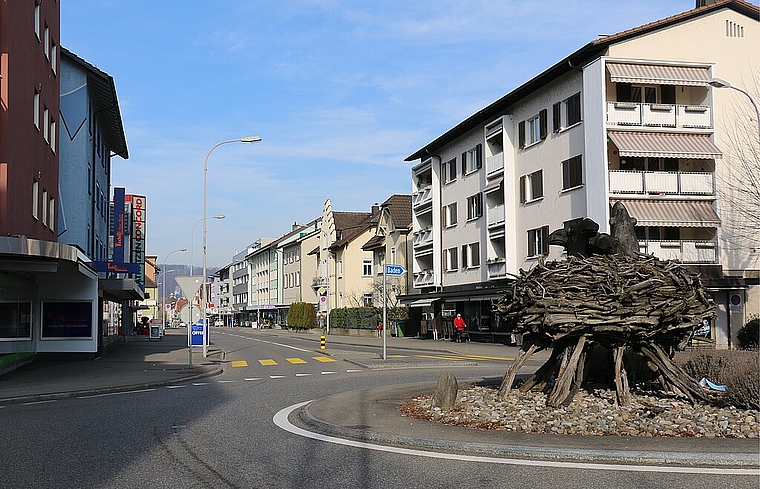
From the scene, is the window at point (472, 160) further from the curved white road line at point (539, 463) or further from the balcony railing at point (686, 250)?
the curved white road line at point (539, 463)

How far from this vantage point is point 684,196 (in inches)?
1356

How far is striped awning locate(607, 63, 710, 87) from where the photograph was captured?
3359 centimetres

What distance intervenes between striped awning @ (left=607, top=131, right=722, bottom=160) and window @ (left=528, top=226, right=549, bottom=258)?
6.35 m

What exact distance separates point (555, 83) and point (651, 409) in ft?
93.2

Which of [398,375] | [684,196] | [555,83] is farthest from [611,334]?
[555,83]

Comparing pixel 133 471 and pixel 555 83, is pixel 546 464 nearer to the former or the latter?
pixel 133 471

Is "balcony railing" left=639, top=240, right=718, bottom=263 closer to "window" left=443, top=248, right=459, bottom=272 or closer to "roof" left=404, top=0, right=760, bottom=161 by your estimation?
"roof" left=404, top=0, right=760, bottom=161

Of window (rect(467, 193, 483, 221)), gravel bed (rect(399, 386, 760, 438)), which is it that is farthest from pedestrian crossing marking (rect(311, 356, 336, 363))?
window (rect(467, 193, 483, 221))

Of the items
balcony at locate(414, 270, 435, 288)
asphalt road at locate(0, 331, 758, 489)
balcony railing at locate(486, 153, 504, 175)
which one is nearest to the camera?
asphalt road at locate(0, 331, 758, 489)

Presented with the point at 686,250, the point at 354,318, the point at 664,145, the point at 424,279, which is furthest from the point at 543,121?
the point at 354,318

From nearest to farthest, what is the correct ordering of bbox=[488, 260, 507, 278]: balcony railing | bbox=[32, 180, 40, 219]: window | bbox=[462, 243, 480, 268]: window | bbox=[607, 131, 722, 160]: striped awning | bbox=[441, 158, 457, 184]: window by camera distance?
bbox=[32, 180, 40, 219]: window < bbox=[607, 131, 722, 160]: striped awning < bbox=[488, 260, 507, 278]: balcony railing < bbox=[462, 243, 480, 268]: window < bbox=[441, 158, 457, 184]: window

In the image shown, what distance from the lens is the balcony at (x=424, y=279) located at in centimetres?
5399

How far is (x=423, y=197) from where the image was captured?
2207 inches

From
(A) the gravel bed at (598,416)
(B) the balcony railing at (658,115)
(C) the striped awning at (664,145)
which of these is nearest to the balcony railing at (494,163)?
(B) the balcony railing at (658,115)
